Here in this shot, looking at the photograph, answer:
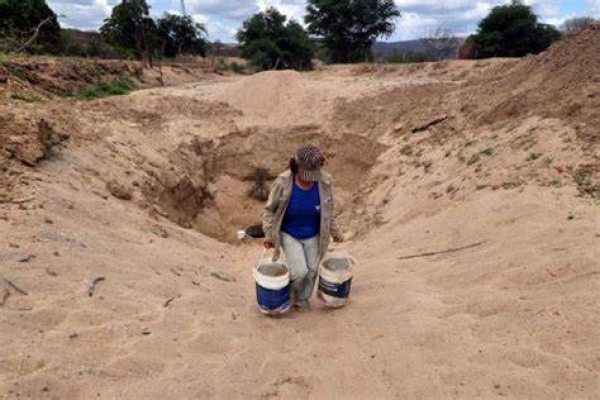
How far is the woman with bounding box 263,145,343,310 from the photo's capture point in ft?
11.6

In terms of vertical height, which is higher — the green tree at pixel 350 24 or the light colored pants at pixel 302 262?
the green tree at pixel 350 24

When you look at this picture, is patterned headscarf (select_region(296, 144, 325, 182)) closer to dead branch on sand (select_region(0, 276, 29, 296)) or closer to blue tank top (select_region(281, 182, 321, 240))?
blue tank top (select_region(281, 182, 321, 240))

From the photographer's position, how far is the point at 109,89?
13219 mm

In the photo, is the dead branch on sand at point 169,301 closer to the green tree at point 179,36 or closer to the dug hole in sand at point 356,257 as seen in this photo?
the dug hole in sand at point 356,257

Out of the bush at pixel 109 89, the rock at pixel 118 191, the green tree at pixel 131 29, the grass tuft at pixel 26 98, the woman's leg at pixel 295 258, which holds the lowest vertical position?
the rock at pixel 118 191

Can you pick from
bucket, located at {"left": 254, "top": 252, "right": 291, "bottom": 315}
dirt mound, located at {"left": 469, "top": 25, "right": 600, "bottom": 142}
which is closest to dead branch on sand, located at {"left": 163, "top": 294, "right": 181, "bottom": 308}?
bucket, located at {"left": 254, "top": 252, "right": 291, "bottom": 315}

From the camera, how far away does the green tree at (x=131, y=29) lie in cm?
2734

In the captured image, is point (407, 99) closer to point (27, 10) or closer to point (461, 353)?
point (461, 353)

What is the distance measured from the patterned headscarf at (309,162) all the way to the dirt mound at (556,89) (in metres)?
3.54

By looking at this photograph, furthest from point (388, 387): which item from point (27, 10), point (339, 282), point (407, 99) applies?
point (27, 10)

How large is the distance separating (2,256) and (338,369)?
2486 millimetres

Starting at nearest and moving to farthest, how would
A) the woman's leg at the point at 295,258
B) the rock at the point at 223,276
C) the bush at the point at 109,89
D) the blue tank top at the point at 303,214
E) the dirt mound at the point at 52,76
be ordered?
1. the blue tank top at the point at 303,214
2. the woman's leg at the point at 295,258
3. the rock at the point at 223,276
4. the dirt mound at the point at 52,76
5. the bush at the point at 109,89

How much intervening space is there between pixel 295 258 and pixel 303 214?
1.14 ft

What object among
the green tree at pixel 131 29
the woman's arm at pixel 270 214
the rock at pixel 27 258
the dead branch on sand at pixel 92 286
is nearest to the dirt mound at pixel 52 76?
the rock at pixel 27 258
